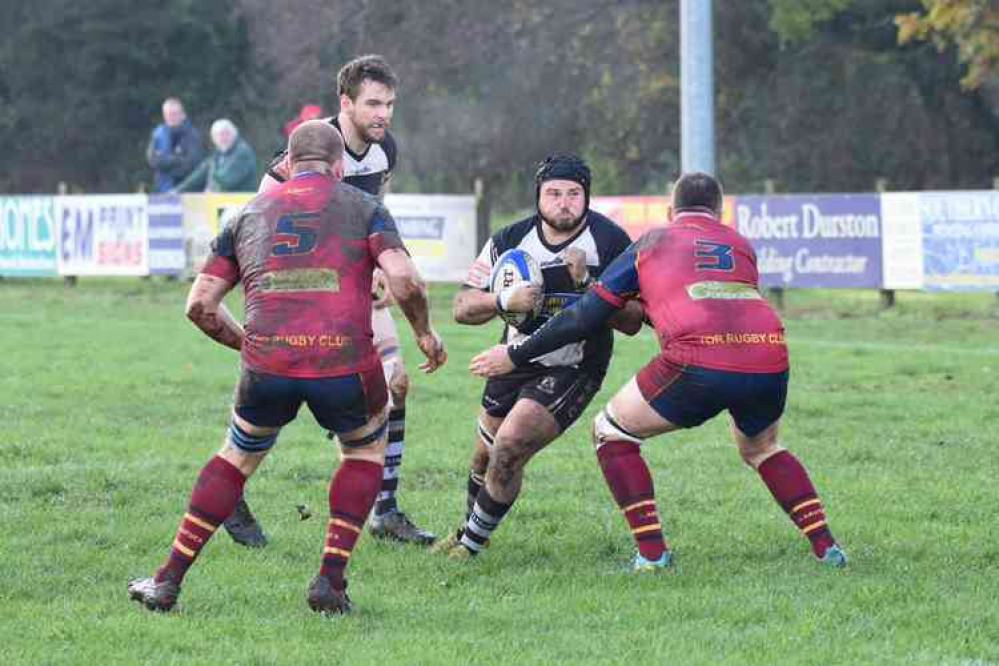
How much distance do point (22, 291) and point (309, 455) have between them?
1618 centimetres

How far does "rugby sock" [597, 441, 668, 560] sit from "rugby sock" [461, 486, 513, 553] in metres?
0.62

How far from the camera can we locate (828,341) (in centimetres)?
1875

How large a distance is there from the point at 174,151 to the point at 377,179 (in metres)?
19.4

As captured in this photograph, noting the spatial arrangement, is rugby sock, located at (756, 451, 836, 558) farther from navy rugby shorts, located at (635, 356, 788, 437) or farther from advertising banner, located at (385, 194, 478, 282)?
advertising banner, located at (385, 194, 478, 282)

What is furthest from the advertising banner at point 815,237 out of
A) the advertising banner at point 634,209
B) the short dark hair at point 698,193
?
the short dark hair at point 698,193

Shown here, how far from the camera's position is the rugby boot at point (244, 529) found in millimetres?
8570

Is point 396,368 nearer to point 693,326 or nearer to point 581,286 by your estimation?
point 581,286

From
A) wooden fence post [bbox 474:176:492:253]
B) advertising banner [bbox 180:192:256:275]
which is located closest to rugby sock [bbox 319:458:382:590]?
wooden fence post [bbox 474:176:492:253]

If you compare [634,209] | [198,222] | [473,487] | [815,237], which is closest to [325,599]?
[473,487]

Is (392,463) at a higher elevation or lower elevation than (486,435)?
lower

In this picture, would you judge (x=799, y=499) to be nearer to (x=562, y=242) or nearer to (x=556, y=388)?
(x=556, y=388)

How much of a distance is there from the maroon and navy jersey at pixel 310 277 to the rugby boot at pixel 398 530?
Result: 1.88m

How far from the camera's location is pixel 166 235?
85.8 feet

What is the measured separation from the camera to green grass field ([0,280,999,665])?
258 inches
